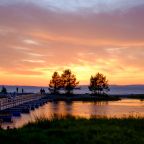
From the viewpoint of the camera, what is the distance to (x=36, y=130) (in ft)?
74.2

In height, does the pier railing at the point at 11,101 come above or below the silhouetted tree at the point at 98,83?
below

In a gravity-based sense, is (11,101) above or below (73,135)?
above

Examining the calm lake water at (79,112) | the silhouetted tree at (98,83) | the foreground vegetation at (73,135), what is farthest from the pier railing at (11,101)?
the silhouetted tree at (98,83)

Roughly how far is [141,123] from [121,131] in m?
3.99

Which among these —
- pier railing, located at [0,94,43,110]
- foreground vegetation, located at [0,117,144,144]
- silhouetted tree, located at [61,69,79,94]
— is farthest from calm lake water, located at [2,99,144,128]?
silhouetted tree, located at [61,69,79,94]

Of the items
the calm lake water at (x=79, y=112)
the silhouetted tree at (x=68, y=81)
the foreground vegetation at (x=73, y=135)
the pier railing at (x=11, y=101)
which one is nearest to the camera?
the foreground vegetation at (x=73, y=135)

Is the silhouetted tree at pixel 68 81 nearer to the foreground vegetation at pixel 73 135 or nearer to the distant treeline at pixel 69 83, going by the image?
the distant treeline at pixel 69 83

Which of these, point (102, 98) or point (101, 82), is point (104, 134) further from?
point (101, 82)

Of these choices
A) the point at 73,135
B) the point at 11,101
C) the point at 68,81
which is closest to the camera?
the point at 73,135

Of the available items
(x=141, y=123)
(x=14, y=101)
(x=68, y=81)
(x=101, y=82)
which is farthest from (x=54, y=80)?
(x=141, y=123)

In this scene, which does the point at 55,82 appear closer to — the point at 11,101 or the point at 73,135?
the point at 11,101

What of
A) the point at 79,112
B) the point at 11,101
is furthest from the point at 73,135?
the point at 79,112

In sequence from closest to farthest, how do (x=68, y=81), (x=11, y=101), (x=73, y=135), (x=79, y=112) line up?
(x=73, y=135), (x=11, y=101), (x=79, y=112), (x=68, y=81)

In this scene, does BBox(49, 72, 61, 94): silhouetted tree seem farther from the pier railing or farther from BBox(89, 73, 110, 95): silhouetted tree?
the pier railing
